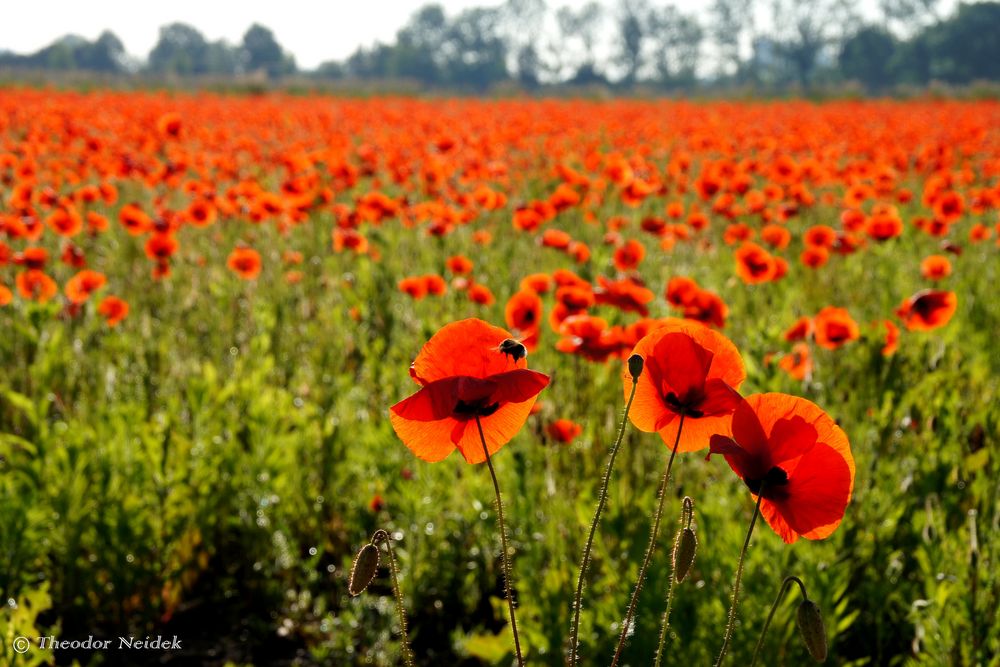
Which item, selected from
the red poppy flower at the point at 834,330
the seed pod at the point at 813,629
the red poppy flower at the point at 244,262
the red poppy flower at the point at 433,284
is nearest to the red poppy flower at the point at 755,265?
the red poppy flower at the point at 834,330

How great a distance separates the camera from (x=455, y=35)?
112688mm

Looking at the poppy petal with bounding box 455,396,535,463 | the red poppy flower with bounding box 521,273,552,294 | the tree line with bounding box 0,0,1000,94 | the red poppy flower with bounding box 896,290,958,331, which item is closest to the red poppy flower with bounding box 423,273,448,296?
the red poppy flower with bounding box 521,273,552,294

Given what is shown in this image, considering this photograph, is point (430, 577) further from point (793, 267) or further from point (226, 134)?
point (226, 134)

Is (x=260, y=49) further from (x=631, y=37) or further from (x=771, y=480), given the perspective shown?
(x=771, y=480)

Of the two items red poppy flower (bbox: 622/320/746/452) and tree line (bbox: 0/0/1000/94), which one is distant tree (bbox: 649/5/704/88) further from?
red poppy flower (bbox: 622/320/746/452)

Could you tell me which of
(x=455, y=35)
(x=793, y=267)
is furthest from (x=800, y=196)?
(x=455, y=35)

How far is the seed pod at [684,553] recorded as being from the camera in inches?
38.9

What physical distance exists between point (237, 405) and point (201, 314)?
6.18 ft

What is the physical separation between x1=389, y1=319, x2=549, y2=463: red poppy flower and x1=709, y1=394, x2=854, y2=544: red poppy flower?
234 mm

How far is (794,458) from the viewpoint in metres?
0.98

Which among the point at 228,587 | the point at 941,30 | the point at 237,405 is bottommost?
the point at 228,587

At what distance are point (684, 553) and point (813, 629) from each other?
0.16 metres

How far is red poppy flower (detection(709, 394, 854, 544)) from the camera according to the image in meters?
0.95

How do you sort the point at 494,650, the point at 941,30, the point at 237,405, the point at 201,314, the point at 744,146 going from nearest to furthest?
the point at 494,650, the point at 237,405, the point at 201,314, the point at 744,146, the point at 941,30
